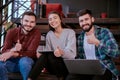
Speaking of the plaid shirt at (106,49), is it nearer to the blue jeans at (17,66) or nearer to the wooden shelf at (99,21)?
the blue jeans at (17,66)

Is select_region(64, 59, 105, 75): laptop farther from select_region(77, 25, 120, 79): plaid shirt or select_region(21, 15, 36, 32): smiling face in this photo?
select_region(21, 15, 36, 32): smiling face

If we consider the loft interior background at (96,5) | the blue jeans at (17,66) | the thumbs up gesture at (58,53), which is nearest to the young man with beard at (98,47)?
the thumbs up gesture at (58,53)

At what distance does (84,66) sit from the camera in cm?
246

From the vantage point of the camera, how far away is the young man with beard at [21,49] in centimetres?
269

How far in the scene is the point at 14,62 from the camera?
288 centimetres

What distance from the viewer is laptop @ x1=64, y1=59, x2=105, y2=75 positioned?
2389mm

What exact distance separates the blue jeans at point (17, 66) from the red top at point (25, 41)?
116mm

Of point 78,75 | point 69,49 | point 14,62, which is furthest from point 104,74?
point 14,62

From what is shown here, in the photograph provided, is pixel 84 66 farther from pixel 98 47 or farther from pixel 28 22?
pixel 28 22

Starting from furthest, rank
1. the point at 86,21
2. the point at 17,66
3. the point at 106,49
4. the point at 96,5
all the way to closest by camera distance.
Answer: the point at 96,5
the point at 17,66
the point at 86,21
the point at 106,49

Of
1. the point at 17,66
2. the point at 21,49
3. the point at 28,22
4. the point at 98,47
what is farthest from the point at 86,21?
the point at 17,66

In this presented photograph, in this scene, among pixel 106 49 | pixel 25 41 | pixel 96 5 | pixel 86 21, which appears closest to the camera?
pixel 106 49

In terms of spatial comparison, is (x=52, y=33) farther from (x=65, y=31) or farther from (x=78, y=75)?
(x=78, y=75)

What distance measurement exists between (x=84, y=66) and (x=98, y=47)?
26cm
